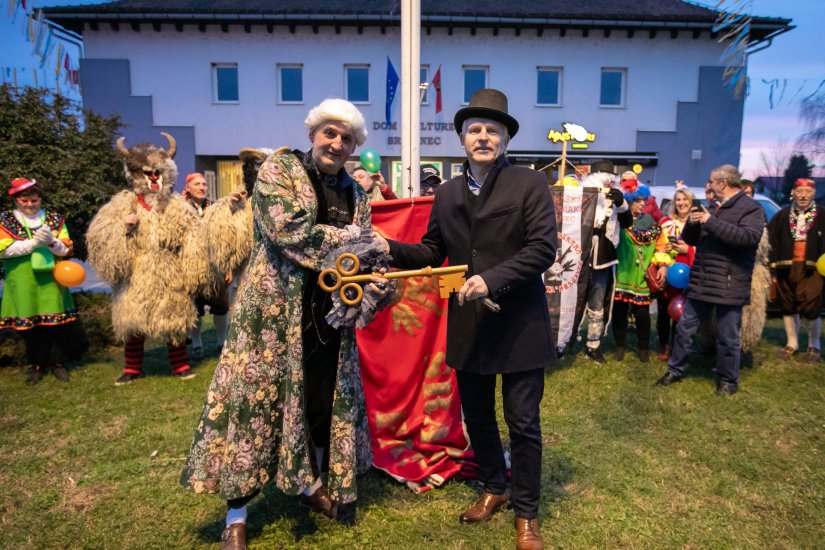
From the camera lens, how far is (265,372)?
2.64 metres

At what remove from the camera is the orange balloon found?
17.5ft

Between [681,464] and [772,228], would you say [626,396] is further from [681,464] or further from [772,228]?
[772,228]

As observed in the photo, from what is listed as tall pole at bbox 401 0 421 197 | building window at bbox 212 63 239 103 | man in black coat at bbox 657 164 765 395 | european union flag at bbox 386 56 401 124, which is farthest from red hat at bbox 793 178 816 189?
building window at bbox 212 63 239 103

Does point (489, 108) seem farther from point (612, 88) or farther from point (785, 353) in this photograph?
point (612, 88)

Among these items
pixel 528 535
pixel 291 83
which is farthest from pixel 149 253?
pixel 291 83

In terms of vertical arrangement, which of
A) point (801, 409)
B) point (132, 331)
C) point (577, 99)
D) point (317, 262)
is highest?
point (577, 99)

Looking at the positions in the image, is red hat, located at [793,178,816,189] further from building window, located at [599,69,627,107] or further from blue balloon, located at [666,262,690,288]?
building window, located at [599,69,627,107]

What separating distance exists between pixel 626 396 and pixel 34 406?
5.36 m

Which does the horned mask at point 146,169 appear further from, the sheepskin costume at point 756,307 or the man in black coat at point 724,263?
the sheepskin costume at point 756,307

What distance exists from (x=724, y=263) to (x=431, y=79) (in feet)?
48.7

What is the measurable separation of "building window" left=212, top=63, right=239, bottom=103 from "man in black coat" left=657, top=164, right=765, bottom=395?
54.6 ft

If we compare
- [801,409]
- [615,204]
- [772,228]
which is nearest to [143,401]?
[615,204]

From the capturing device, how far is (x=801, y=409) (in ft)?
15.7

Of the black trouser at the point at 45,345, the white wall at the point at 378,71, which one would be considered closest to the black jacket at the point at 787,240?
the black trouser at the point at 45,345
